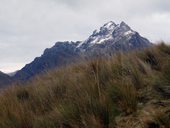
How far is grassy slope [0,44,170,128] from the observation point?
5.27 metres

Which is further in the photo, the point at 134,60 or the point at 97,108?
the point at 134,60

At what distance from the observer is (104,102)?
17.7 feet

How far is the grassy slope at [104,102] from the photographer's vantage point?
5270 millimetres

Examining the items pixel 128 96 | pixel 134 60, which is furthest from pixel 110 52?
pixel 128 96

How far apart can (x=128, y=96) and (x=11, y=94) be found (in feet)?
12.1

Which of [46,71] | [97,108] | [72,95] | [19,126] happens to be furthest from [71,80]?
[46,71]

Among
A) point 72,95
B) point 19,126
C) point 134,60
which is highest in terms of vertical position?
point 134,60

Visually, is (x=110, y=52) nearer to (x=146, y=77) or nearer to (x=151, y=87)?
(x=146, y=77)

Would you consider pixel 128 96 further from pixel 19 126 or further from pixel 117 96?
pixel 19 126

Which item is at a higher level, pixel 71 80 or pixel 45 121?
pixel 71 80

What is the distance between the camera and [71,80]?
7.39 m

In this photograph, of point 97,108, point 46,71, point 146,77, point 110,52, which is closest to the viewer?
point 97,108

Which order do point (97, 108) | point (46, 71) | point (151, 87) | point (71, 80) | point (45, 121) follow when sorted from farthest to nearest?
1. point (46, 71)
2. point (71, 80)
3. point (151, 87)
4. point (45, 121)
5. point (97, 108)

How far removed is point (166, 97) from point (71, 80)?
7.26ft
